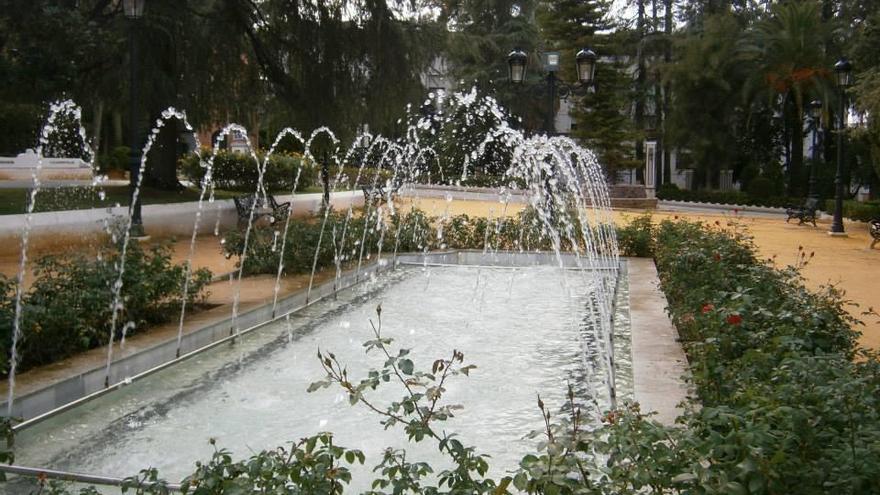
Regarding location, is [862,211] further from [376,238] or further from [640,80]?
[640,80]

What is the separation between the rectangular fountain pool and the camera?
4293mm

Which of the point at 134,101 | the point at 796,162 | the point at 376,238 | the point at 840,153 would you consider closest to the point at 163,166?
the point at 134,101

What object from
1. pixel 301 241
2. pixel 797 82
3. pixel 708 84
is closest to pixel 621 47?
pixel 708 84

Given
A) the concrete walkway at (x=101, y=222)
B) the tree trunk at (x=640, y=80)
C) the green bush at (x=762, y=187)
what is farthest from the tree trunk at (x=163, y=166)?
the tree trunk at (x=640, y=80)

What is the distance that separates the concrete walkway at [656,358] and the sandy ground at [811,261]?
1.20 meters

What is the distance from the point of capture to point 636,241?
1220 cm

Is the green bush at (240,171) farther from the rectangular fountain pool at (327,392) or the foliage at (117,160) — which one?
the rectangular fountain pool at (327,392)

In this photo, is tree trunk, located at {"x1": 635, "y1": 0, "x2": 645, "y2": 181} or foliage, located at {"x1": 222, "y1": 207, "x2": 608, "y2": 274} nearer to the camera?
foliage, located at {"x1": 222, "y1": 207, "x2": 608, "y2": 274}

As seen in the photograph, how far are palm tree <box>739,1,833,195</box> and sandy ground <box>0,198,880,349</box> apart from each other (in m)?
8.46

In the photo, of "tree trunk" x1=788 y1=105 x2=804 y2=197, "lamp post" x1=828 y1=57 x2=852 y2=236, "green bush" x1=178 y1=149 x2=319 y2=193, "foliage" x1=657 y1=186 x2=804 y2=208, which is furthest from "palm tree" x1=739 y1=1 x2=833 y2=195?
"green bush" x1=178 y1=149 x2=319 y2=193

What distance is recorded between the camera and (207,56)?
17.3 metres

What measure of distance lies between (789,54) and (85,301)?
97.7 ft

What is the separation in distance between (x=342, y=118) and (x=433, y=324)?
11.6 meters

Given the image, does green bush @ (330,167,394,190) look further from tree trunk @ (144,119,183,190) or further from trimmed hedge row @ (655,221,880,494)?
trimmed hedge row @ (655,221,880,494)
